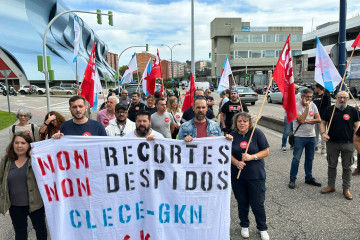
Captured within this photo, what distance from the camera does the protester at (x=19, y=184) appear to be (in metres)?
3.04

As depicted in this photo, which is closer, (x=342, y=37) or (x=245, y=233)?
(x=245, y=233)

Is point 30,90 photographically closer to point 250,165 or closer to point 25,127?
point 25,127

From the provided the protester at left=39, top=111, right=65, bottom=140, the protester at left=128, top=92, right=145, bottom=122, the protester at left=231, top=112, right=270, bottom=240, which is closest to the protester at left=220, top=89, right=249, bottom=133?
the protester at left=128, top=92, right=145, bottom=122

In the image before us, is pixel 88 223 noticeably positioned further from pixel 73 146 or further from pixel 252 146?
pixel 252 146

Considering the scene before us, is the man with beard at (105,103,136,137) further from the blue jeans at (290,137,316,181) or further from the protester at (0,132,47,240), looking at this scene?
the blue jeans at (290,137,316,181)

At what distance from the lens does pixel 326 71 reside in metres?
6.07

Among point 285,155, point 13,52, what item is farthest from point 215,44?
point 285,155

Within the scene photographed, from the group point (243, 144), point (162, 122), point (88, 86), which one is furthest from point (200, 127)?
point (88, 86)

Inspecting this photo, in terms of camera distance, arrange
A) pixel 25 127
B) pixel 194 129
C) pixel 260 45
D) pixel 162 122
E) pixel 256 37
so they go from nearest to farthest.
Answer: pixel 194 129
pixel 25 127
pixel 162 122
pixel 260 45
pixel 256 37

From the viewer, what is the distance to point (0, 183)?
306cm

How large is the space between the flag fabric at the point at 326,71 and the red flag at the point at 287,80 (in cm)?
231

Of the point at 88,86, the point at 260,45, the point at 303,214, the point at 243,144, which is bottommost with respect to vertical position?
the point at 303,214

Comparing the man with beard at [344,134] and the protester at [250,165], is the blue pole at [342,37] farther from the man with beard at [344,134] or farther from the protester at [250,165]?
the protester at [250,165]

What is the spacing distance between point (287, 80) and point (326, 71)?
243 centimetres
